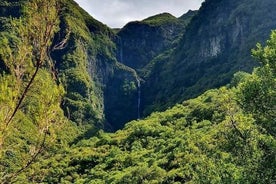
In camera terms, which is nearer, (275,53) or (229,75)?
(275,53)

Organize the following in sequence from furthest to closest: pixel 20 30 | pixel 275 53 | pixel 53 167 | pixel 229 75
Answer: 1. pixel 229 75
2. pixel 53 167
3. pixel 275 53
4. pixel 20 30

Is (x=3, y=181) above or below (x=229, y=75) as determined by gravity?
below

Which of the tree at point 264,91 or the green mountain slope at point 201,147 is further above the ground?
the tree at point 264,91

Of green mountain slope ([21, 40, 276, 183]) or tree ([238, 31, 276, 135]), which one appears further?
green mountain slope ([21, 40, 276, 183])

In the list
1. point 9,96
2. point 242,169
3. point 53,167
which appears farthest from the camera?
point 53,167

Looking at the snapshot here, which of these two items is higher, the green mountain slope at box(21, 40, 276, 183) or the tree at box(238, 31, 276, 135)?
the tree at box(238, 31, 276, 135)

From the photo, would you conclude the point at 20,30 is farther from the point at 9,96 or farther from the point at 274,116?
the point at 274,116

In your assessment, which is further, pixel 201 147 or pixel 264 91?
pixel 201 147

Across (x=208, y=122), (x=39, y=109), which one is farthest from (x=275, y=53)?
(x=208, y=122)

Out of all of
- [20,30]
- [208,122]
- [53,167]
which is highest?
[20,30]

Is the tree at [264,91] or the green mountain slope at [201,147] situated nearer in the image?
the tree at [264,91]

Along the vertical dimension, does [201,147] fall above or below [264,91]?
below
